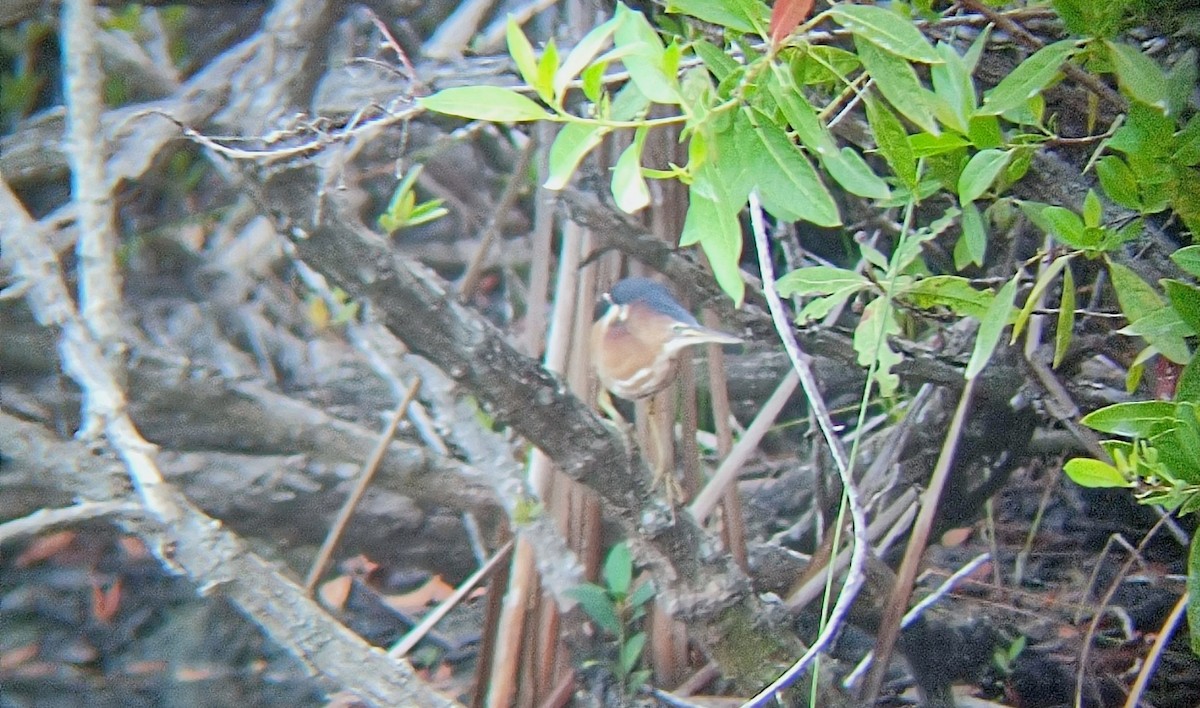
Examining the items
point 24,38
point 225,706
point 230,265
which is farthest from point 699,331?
point 24,38

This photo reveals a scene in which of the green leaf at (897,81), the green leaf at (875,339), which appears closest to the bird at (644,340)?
the green leaf at (875,339)

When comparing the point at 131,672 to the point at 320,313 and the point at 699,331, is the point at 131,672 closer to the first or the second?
the point at 320,313

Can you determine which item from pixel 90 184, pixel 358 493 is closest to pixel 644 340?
pixel 358 493

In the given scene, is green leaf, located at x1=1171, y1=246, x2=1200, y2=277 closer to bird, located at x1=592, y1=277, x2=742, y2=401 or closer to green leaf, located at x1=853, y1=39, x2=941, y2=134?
green leaf, located at x1=853, y1=39, x2=941, y2=134

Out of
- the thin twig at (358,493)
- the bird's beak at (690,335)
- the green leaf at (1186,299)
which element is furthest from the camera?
the thin twig at (358,493)

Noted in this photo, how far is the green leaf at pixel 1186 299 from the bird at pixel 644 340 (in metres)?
0.35

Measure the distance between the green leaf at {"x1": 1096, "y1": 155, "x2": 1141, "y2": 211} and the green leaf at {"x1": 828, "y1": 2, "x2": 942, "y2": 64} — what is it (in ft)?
0.79

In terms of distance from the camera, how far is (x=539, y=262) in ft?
3.69

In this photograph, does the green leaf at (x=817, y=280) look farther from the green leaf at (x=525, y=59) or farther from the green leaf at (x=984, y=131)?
the green leaf at (x=525, y=59)

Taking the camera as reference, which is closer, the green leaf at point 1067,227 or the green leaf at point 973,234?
the green leaf at point 1067,227

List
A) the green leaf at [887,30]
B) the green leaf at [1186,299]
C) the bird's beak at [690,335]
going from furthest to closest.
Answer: the bird's beak at [690,335]
the green leaf at [1186,299]
the green leaf at [887,30]

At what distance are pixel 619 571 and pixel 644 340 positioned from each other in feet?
0.88

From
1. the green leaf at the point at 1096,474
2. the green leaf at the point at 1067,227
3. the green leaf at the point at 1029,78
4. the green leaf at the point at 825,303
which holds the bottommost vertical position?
the green leaf at the point at 1096,474

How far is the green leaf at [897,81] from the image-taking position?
518 mm
